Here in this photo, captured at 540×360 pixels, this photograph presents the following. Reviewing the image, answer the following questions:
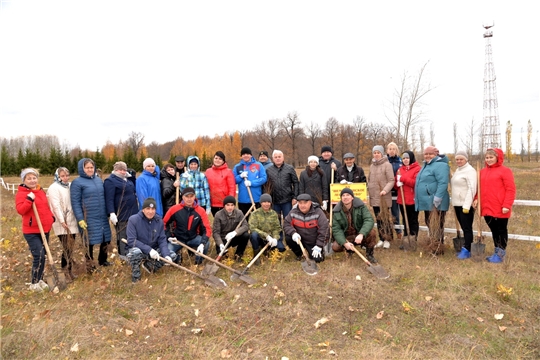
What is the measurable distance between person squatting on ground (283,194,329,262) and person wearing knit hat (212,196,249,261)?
860 mm

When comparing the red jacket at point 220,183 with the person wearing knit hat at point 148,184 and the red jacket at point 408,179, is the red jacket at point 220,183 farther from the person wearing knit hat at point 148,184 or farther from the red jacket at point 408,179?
the red jacket at point 408,179

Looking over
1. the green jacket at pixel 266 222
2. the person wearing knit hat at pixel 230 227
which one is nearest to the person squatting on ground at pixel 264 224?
the green jacket at pixel 266 222

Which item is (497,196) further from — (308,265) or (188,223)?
(188,223)

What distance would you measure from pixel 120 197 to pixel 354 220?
4440mm

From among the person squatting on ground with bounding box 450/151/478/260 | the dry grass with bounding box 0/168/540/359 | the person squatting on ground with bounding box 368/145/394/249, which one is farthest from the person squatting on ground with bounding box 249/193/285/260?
the person squatting on ground with bounding box 450/151/478/260

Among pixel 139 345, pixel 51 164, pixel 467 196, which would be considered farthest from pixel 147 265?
pixel 51 164

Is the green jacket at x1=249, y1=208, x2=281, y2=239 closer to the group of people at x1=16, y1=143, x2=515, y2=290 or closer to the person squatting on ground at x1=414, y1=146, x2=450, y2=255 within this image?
the group of people at x1=16, y1=143, x2=515, y2=290

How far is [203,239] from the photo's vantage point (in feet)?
21.9

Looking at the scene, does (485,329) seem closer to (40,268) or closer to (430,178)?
(430,178)

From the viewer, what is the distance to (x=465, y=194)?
6281mm

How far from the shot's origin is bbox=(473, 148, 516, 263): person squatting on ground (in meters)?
5.83

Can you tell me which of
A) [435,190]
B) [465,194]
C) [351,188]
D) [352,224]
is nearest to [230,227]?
[352,224]

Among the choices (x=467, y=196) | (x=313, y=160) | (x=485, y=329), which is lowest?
(x=485, y=329)

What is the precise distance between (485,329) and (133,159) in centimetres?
5291
